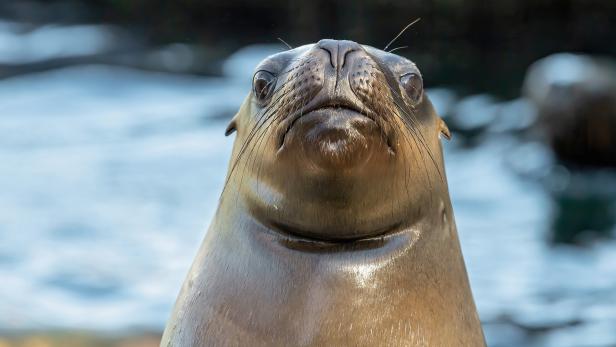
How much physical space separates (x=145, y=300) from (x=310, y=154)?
7022mm

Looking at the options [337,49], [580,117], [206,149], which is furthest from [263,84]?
[206,149]

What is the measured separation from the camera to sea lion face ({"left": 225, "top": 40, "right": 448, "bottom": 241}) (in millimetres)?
3514

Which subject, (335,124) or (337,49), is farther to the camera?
(337,49)

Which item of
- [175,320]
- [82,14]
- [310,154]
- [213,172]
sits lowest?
[175,320]

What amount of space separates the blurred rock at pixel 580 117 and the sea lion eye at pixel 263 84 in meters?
10.3

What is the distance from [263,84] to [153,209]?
8.86 m

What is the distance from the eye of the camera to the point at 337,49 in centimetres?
369

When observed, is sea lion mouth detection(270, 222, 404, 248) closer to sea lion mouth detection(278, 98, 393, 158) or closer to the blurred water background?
sea lion mouth detection(278, 98, 393, 158)

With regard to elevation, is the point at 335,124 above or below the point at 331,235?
above

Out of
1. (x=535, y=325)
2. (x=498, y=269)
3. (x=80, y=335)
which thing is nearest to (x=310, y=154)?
(x=80, y=335)

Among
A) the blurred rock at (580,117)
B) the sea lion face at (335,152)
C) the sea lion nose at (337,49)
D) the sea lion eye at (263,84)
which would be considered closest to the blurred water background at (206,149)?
the blurred rock at (580,117)

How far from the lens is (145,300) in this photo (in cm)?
1027

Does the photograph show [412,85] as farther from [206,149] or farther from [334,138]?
[206,149]

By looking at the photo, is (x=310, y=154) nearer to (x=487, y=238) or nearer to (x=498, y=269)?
(x=498, y=269)
